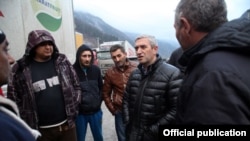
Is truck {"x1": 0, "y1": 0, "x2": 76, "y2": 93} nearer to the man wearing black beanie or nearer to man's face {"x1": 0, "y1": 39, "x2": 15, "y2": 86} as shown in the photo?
man's face {"x1": 0, "y1": 39, "x2": 15, "y2": 86}

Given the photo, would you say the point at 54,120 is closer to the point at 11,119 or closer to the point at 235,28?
the point at 11,119

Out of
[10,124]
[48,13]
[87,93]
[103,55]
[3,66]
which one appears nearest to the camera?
[10,124]

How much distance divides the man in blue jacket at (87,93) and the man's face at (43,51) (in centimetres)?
75

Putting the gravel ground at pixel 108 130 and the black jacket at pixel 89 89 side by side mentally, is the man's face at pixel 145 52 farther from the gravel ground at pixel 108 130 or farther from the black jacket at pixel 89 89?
the gravel ground at pixel 108 130

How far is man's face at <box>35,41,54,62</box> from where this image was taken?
325 centimetres

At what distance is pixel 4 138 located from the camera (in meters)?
1.18

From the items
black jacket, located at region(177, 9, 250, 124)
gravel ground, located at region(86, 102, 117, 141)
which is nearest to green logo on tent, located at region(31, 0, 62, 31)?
gravel ground, located at region(86, 102, 117, 141)

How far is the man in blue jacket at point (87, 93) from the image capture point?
3.97 m

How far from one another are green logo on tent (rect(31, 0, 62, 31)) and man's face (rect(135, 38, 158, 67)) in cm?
159

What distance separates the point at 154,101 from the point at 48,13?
243cm

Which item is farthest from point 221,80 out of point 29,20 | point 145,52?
point 29,20

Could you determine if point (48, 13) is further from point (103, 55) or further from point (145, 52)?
point (103, 55)

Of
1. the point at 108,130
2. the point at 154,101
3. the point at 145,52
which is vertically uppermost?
the point at 145,52

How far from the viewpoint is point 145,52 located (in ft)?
9.69
